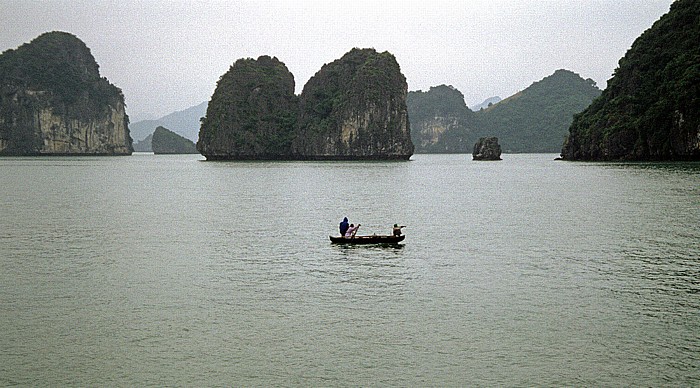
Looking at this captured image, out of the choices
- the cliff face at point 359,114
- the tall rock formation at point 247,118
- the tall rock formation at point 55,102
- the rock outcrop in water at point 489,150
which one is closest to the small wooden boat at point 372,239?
the cliff face at point 359,114

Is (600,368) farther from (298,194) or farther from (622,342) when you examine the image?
(298,194)

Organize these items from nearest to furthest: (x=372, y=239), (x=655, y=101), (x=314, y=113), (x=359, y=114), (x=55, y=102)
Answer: (x=372, y=239)
(x=655, y=101)
(x=359, y=114)
(x=314, y=113)
(x=55, y=102)

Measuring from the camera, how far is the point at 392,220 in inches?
1113

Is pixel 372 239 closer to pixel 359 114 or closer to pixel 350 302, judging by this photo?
pixel 350 302

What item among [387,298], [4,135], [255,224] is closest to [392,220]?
[255,224]

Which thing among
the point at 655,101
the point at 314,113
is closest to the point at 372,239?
the point at 655,101

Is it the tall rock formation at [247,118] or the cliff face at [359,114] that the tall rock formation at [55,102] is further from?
the cliff face at [359,114]

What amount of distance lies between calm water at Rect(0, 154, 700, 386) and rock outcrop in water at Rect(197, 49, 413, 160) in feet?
344

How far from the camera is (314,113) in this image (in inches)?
5502

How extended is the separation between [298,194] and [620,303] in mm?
31703

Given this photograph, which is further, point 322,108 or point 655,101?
point 322,108

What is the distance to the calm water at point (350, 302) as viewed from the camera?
980 cm

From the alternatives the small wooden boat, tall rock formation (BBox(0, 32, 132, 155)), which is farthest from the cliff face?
the small wooden boat

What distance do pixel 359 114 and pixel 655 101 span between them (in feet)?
205
